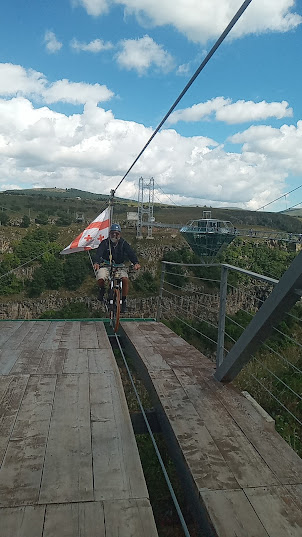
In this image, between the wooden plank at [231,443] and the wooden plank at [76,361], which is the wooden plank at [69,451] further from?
the wooden plank at [231,443]

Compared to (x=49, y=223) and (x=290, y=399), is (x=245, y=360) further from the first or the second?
(x=49, y=223)

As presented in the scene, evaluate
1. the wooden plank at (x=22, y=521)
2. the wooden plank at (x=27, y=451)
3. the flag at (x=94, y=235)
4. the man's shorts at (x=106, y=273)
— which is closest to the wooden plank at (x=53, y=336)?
the man's shorts at (x=106, y=273)

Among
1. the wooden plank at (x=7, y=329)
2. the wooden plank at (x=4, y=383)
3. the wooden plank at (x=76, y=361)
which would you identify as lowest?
the wooden plank at (x=7, y=329)

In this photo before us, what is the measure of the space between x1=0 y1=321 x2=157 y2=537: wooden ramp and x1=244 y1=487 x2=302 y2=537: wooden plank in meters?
0.42

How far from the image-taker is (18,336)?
13.4 ft

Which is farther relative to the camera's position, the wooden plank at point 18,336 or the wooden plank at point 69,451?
the wooden plank at point 18,336

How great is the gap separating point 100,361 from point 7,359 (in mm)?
753

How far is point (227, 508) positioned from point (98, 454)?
25.3 inches

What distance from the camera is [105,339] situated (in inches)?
159

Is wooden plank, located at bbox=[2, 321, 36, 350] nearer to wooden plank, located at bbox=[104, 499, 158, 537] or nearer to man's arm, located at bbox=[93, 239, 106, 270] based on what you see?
man's arm, located at bbox=[93, 239, 106, 270]

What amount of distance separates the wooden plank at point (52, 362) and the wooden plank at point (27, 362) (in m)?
0.04

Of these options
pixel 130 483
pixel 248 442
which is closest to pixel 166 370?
pixel 248 442

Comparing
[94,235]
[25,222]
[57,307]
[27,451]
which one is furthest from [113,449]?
[25,222]

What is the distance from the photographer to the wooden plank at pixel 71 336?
3773mm
